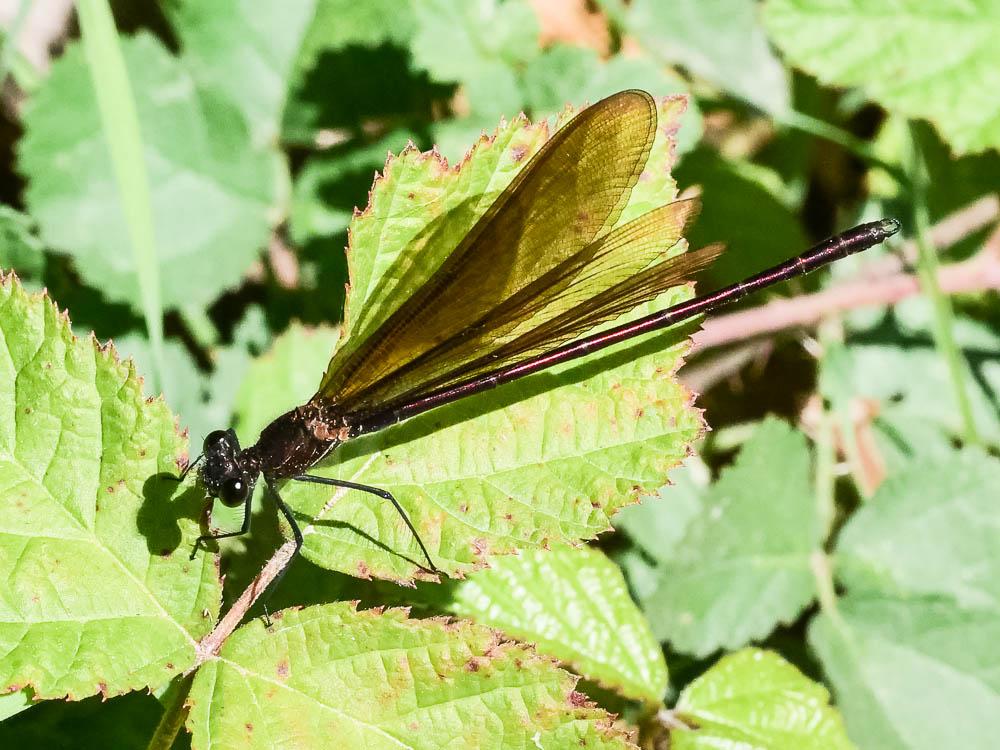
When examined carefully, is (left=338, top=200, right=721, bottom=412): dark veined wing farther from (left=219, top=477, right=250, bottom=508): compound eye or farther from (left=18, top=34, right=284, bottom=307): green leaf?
(left=18, top=34, right=284, bottom=307): green leaf

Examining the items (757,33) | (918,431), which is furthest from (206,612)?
(757,33)

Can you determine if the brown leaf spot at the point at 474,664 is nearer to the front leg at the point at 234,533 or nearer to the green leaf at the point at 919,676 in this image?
the front leg at the point at 234,533

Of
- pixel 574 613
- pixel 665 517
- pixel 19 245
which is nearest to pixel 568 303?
pixel 574 613

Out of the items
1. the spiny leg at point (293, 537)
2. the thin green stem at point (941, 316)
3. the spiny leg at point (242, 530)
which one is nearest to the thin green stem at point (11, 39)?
the spiny leg at point (242, 530)

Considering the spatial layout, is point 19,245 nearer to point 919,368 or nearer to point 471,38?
point 471,38

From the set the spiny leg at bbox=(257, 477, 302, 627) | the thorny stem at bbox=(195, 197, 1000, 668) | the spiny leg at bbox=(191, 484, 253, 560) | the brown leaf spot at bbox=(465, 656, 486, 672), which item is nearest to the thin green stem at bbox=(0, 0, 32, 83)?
the spiny leg at bbox=(191, 484, 253, 560)
